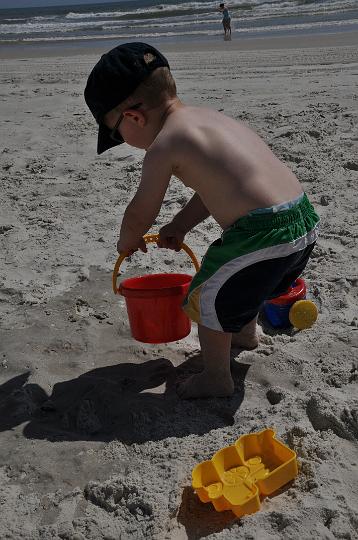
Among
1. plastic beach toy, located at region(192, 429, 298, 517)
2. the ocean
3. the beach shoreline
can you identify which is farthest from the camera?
the ocean

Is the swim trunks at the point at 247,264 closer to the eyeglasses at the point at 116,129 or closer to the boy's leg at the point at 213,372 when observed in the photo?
the boy's leg at the point at 213,372

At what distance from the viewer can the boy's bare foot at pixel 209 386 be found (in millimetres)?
2309

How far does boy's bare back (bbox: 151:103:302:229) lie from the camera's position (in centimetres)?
214

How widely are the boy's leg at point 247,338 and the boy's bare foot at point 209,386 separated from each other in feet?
1.03

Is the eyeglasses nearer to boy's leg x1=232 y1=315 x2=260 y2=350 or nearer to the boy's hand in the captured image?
the boy's hand

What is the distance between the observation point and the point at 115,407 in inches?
90.0

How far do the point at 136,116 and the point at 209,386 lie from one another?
3.29 feet

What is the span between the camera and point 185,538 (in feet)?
5.64

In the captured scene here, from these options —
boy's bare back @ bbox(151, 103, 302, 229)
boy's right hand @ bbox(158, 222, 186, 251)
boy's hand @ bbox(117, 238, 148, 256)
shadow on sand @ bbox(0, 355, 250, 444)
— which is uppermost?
boy's bare back @ bbox(151, 103, 302, 229)

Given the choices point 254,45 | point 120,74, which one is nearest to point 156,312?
point 120,74

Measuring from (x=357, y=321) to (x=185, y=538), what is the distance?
136 cm

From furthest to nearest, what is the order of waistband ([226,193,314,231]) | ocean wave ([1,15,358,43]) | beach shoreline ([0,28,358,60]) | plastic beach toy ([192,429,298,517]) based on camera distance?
1. ocean wave ([1,15,358,43])
2. beach shoreline ([0,28,358,60])
3. waistband ([226,193,314,231])
4. plastic beach toy ([192,429,298,517])

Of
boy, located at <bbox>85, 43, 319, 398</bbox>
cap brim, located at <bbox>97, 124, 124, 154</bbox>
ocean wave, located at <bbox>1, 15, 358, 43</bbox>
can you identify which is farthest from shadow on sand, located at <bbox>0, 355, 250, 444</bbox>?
ocean wave, located at <bbox>1, 15, 358, 43</bbox>

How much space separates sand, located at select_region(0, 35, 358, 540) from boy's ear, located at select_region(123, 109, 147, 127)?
3.13 feet
